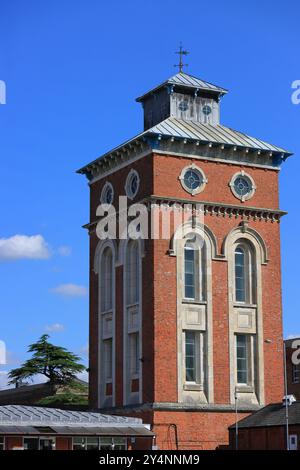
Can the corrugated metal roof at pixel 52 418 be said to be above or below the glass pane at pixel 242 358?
below

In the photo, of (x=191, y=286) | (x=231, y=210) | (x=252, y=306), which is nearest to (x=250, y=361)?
(x=252, y=306)

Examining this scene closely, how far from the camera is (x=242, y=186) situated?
188 ft

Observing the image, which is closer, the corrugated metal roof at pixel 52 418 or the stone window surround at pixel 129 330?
the corrugated metal roof at pixel 52 418

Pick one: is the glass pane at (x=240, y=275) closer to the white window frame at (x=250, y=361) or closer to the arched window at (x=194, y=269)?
the white window frame at (x=250, y=361)

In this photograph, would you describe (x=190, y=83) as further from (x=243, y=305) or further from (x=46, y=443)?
(x=46, y=443)

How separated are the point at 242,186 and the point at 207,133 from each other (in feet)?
12.0

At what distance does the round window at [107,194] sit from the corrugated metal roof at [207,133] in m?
5.47

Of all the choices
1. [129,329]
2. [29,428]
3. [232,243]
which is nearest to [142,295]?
[129,329]

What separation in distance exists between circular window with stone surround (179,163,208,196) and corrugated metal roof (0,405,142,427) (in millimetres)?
13042

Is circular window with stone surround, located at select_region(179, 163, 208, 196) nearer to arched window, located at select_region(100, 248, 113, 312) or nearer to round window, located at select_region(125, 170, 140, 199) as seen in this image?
round window, located at select_region(125, 170, 140, 199)

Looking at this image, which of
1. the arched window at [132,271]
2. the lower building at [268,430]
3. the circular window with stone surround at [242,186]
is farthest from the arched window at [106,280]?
the lower building at [268,430]

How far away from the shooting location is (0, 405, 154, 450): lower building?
47.7 m

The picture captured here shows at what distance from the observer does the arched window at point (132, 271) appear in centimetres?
5587

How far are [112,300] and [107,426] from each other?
9.94 metres
